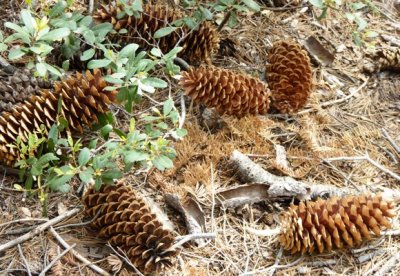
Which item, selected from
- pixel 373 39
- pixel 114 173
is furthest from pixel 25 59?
pixel 373 39

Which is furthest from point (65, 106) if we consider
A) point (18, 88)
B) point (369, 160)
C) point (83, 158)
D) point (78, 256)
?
point (369, 160)

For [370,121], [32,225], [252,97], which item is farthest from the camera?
[370,121]

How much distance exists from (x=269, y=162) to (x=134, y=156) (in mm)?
631

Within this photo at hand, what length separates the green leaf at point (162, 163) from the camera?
67.7 inches

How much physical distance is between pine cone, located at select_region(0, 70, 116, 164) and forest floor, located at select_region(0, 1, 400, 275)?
20 centimetres

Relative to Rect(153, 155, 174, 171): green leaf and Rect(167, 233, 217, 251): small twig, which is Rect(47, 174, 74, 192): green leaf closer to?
Rect(153, 155, 174, 171): green leaf

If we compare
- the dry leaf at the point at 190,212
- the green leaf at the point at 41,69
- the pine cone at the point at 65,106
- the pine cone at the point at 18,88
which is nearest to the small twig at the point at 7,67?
the pine cone at the point at 18,88

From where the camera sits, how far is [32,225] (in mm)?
1854

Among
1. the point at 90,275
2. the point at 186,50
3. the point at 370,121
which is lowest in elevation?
the point at 90,275

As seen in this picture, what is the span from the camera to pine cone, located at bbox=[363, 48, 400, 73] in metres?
2.61

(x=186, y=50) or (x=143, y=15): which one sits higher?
(x=143, y=15)

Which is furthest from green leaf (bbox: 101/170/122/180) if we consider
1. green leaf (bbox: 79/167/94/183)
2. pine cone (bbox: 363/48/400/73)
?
pine cone (bbox: 363/48/400/73)

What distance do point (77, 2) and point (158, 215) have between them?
45.7 inches

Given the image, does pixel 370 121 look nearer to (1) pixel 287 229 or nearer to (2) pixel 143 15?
(1) pixel 287 229
